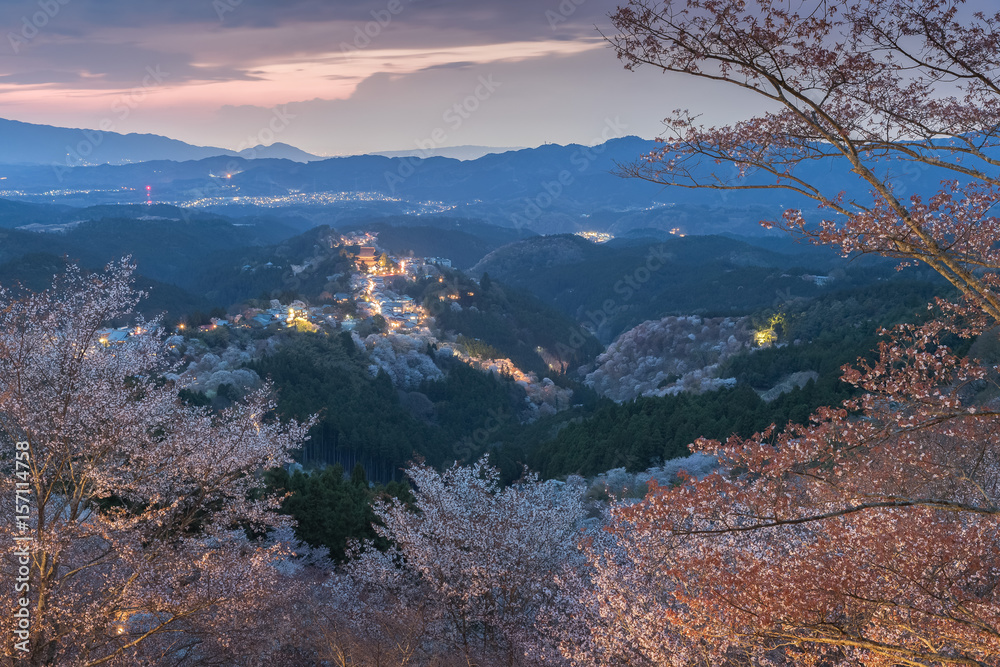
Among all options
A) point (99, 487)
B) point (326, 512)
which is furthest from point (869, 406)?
point (326, 512)

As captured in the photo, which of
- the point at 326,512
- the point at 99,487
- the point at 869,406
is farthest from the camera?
the point at 326,512

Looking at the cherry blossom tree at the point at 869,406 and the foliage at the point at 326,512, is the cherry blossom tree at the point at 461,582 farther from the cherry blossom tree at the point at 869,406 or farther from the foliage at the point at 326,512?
the cherry blossom tree at the point at 869,406

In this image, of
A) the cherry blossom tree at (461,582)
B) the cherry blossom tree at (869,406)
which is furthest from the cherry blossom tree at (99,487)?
the cherry blossom tree at (869,406)

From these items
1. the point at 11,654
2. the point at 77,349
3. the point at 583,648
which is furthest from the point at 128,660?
the point at 583,648

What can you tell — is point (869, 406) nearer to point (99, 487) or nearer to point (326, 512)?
point (99, 487)

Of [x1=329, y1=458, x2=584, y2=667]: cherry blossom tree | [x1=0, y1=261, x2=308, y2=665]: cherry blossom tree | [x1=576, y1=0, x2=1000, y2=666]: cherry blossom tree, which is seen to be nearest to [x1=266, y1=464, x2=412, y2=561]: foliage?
[x1=329, y1=458, x2=584, y2=667]: cherry blossom tree

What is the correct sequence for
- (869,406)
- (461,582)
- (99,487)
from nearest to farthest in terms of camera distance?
1. (869,406)
2. (99,487)
3. (461,582)
